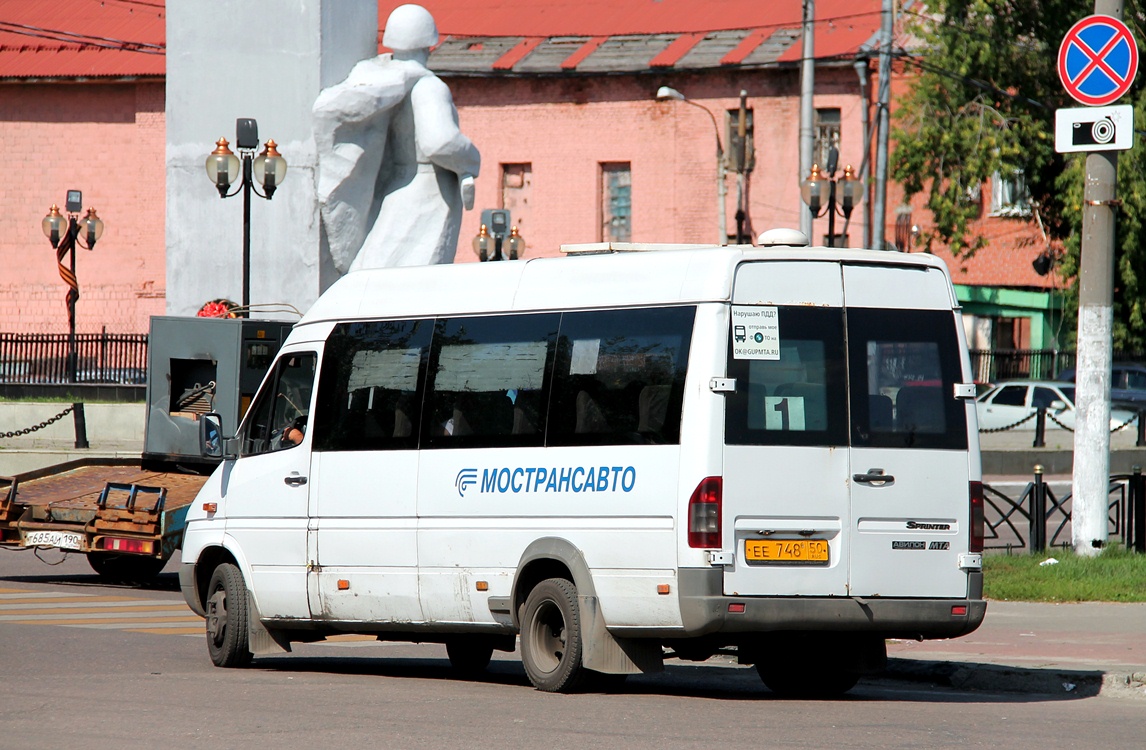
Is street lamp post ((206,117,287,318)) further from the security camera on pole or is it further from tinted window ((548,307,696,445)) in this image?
tinted window ((548,307,696,445))

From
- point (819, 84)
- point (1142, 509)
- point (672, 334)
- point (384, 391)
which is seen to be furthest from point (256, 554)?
point (819, 84)

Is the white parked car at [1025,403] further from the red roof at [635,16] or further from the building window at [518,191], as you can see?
the building window at [518,191]

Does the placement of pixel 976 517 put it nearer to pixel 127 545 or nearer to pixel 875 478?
pixel 875 478

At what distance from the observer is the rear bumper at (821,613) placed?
982cm

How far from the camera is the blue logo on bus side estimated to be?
10273 millimetres

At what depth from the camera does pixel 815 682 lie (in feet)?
36.1

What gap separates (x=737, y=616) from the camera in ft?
32.3

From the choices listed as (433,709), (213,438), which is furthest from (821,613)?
(213,438)

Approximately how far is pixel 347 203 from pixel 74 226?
22.0m

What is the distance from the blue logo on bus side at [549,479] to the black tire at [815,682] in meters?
1.74

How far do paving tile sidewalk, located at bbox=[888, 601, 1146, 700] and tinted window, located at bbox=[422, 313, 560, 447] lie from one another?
3.05 meters

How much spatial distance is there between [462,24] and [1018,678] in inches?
1941

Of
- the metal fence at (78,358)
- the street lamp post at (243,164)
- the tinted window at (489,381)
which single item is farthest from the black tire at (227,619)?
the metal fence at (78,358)

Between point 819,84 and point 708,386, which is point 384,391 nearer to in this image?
point 708,386
